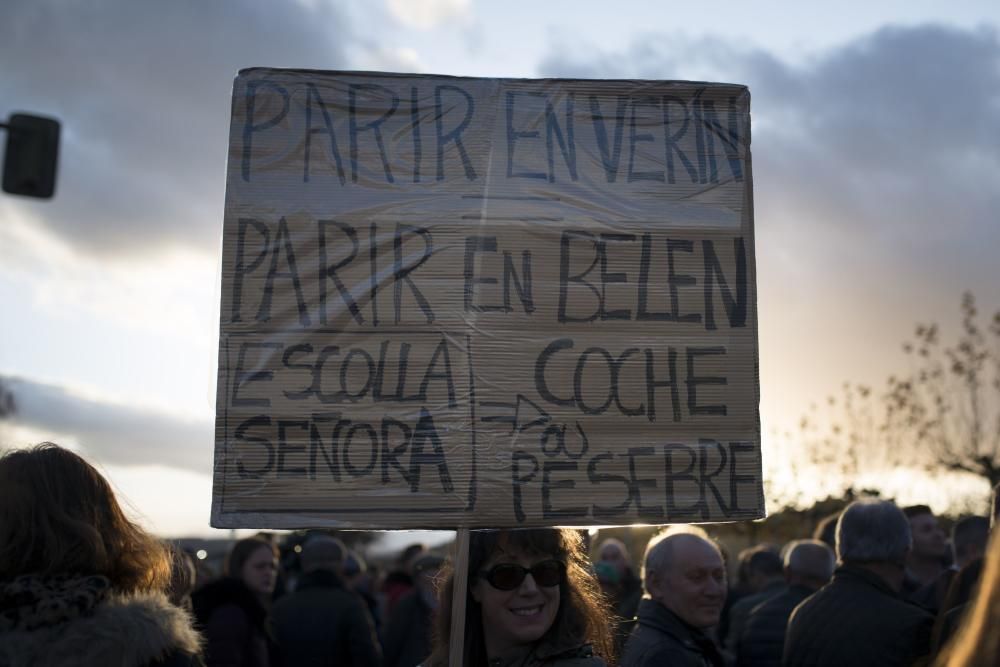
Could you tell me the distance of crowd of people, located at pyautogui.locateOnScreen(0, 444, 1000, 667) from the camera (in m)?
2.54

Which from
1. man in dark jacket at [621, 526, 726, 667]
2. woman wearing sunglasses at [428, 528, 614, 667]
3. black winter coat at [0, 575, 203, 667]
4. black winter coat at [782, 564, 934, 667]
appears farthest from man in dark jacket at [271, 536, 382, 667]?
black winter coat at [0, 575, 203, 667]

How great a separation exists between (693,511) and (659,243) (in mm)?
876

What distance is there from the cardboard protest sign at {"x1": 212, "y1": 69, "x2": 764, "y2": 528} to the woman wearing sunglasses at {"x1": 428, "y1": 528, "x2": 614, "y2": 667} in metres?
0.15

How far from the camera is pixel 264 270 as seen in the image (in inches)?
134

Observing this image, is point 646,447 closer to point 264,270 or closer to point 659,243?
point 659,243

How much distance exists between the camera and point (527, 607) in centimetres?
319

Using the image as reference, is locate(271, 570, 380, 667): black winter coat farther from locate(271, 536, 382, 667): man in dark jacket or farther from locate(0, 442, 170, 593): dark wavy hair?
locate(0, 442, 170, 593): dark wavy hair

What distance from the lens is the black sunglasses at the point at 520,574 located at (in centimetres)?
323

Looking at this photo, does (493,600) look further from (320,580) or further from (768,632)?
(320,580)

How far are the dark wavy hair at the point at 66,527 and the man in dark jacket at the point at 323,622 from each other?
3.88m

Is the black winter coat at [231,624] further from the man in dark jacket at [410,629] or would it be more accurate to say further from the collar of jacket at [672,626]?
the collar of jacket at [672,626]

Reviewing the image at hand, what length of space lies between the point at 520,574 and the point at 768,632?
9.59 feet

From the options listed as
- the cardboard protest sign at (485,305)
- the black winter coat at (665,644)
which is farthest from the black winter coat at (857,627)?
the cardboard protest sign at (485,305)

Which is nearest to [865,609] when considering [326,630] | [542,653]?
[542,653]
